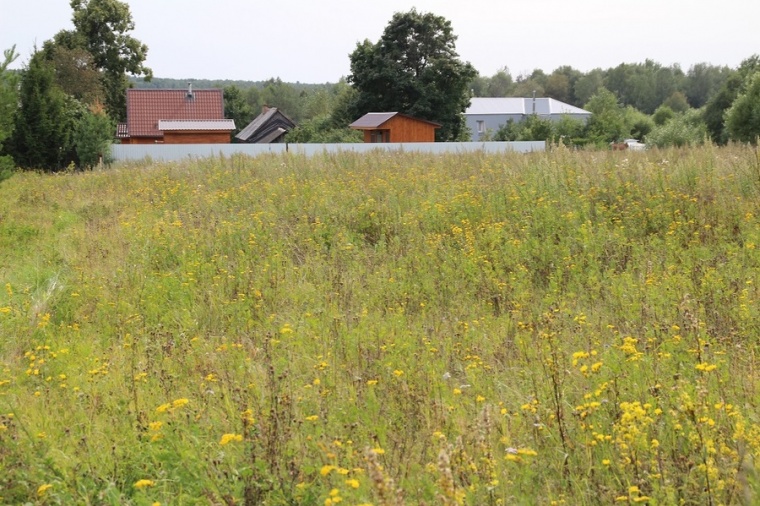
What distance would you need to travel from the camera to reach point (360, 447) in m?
3.78

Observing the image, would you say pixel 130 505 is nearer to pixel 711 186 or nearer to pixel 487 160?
pixel 711 186

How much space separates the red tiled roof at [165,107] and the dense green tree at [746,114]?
32136mm

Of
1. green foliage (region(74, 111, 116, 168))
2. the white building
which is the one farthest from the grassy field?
the white building

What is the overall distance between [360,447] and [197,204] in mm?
8795

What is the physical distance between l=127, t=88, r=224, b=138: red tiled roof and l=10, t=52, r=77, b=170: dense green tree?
67.7 feet

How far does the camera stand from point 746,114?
40.1 meters

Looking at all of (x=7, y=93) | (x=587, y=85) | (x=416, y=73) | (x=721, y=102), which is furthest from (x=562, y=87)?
(x=7, y=93)

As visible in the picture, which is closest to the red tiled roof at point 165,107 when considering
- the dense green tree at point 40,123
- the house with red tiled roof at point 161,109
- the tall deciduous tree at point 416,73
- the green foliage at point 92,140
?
the house with red tiled roof at point 161,109

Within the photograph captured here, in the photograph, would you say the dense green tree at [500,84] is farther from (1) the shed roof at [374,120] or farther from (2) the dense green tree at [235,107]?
(1) the shed roof at [374,120]

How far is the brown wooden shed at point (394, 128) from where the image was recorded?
4253 centimetres

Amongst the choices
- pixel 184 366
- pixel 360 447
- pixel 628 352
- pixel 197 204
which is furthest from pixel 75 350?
pixel 197 204

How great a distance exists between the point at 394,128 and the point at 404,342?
3810 cm

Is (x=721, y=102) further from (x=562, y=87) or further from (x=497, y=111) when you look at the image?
(x=562, y=87)

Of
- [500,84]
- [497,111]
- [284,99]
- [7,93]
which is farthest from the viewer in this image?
[500,84]
